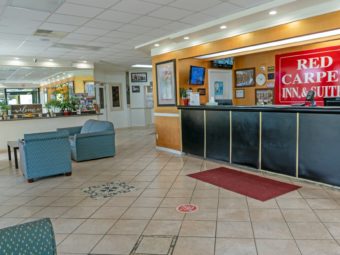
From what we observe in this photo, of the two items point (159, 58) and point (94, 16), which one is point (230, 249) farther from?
point (159, 58)

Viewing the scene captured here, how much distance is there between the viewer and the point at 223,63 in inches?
286

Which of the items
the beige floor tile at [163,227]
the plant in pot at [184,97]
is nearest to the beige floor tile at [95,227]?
the beige floor tile at [163,227]

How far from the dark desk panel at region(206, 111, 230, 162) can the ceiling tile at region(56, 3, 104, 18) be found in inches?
110

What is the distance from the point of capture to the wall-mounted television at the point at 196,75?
656 cm

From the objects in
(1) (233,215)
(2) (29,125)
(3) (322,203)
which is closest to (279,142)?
(3) (322,203)

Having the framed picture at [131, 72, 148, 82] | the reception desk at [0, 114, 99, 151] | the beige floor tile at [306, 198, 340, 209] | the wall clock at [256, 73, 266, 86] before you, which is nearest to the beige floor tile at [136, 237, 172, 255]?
the beige floor tile at [306, 198, 340, 209]

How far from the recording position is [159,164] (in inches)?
225

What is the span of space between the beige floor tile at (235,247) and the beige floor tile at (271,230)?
0.18 metres

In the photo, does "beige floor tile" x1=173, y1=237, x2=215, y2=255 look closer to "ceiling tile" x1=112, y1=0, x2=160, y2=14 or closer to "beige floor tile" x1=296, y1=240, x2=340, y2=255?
"beige floor tile" x1=296, y1=240, x2=340, y2=255

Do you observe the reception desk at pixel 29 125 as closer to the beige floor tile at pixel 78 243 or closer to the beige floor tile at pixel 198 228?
the beige floor tile at pixel 78 243

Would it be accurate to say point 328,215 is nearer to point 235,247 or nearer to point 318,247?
point 318,247

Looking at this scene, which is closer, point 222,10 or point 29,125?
point 222,10

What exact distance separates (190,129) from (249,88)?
7.49 feet

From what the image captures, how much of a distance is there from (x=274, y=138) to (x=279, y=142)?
11 centimetres
